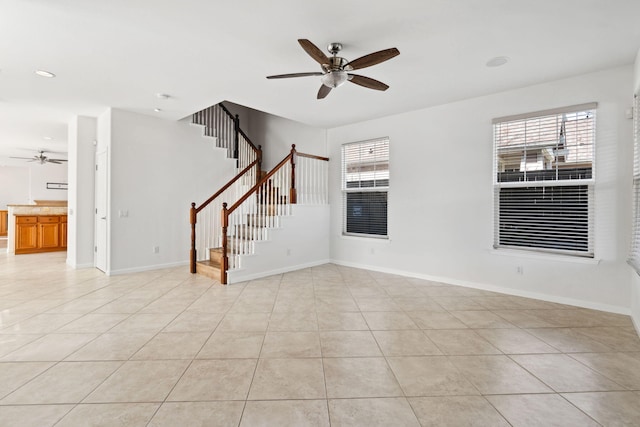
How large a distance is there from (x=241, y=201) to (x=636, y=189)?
490 centimetres

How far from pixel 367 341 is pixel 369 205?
3418mm

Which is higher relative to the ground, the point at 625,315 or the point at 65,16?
the point at 65,16

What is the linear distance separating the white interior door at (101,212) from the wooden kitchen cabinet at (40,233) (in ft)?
11.3

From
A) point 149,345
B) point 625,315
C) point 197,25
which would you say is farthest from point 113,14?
point 625,315

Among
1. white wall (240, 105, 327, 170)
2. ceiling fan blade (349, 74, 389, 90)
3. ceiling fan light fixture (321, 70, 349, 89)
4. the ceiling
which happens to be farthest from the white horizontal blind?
white wall (240, 105, 327, 170)

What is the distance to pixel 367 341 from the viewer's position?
8.93 feet

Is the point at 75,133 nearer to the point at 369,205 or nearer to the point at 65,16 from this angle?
the point at 65,16

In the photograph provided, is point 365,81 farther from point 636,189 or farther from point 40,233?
point 40,233

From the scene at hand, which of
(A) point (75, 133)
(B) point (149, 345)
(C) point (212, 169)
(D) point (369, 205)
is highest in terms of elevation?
(A) point (75, 133)

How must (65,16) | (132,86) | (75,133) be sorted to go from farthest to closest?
(75,133), (132,86), (65,16)

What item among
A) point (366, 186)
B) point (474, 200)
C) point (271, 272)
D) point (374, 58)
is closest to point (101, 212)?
point (271, 272)

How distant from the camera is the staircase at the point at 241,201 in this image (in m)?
5.00

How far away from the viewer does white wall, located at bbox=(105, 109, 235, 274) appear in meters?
5.13

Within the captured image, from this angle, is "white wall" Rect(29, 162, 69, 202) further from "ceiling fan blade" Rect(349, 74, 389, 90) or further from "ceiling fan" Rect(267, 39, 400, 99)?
"ceiling fan blade" Rect(349, 74, 389, 90)
